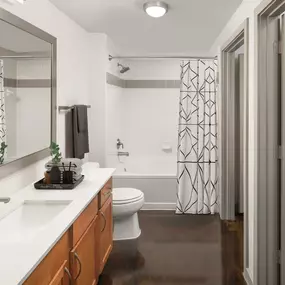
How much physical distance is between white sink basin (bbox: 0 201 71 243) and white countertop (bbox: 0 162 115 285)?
0.12 feet

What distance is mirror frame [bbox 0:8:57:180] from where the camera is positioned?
196 centimetres

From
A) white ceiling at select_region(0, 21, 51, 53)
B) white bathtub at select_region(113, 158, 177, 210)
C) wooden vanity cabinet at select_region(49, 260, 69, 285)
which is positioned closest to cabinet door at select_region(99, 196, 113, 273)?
wooden vanity cabinet at select_region(49, 260, 69, 285)

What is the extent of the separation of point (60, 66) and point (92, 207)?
1416mm

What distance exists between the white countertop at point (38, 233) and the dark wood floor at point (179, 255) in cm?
82

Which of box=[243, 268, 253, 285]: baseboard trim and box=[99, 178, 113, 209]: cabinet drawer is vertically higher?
box=[99, 178, 113, 209]: cabinet drawer

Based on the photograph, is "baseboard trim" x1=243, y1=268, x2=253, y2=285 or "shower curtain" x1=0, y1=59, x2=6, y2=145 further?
"baseboard trim" x1=243, y1=268, x2=253, y2=285

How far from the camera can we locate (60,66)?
9.55ft

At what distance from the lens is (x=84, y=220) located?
1.88 metres

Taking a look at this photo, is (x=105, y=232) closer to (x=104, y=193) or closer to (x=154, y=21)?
(x=104, y=193)

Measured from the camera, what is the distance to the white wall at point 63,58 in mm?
2193

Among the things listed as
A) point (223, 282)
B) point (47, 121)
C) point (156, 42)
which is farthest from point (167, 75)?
point (223, 282)

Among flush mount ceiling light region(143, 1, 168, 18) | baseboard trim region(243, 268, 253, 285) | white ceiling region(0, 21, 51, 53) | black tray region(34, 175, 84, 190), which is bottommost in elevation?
baseboard trim region(243, 268, 253, 285)

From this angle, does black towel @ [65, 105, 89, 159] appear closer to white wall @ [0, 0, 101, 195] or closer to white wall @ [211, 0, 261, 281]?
white wall @ [0, 0, 101, 195]

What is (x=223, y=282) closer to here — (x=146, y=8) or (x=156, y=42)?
(x=146, y=8)
